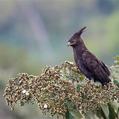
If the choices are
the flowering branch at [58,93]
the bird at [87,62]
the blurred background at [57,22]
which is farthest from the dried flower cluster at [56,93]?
the blurred background at [57,22]

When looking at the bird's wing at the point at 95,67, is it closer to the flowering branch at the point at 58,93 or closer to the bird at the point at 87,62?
the bird at the point at 87,62

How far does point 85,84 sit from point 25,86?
0.31m

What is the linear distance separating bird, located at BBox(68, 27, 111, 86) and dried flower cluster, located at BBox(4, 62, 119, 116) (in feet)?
1.38

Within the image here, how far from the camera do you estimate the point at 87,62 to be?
5.09 m

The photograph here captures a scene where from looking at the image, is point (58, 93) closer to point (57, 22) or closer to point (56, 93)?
point (56, 93)

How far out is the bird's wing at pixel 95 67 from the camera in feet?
15.5

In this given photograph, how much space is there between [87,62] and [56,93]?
1.05 m

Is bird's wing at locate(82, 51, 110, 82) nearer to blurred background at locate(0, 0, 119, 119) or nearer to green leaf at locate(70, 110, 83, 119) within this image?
green leaf at locate(70, 110, 83, 119)

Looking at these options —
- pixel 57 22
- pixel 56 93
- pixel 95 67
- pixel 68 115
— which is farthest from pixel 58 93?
pixel 57 22

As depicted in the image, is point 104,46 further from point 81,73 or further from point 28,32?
point 81,73

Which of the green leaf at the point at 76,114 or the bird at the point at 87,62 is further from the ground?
the bird at the point at 87,62

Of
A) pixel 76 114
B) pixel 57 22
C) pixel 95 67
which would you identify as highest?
pixel 57 22

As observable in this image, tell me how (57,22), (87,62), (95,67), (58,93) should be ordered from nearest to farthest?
(58,93)
(95,67)
(87,62)
(57,22)

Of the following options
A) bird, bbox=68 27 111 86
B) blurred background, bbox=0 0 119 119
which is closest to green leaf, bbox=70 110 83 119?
bird, bbox=68 27 111 86
